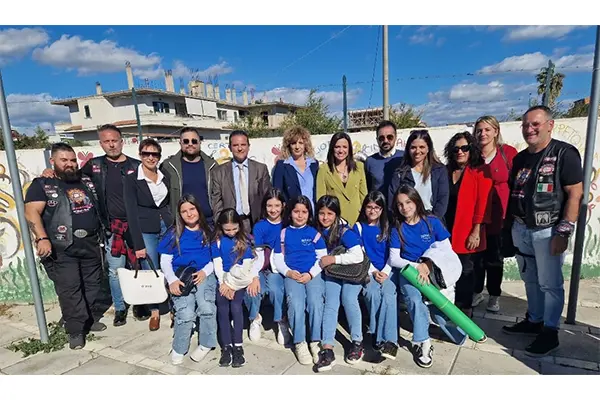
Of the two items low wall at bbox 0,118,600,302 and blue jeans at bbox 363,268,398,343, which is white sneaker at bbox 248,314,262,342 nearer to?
blue jeans at bbox 363,268,398,343

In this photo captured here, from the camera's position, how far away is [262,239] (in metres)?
3.08

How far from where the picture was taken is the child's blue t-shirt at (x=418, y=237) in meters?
2.77

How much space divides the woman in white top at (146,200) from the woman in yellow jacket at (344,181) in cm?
155

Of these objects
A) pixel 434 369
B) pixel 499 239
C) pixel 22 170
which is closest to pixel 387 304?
pixel 434 369

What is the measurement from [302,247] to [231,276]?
664 millimetres

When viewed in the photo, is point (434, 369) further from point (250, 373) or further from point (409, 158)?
point (409, 158)

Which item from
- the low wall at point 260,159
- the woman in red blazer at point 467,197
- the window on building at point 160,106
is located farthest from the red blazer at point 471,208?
the window on building at point 160,106

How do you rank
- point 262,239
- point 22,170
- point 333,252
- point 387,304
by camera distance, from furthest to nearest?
point 22,170
point 262,239
point 333,252
point 387,304

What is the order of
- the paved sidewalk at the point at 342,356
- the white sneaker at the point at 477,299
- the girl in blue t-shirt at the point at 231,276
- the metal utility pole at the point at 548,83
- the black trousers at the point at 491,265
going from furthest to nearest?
1. the metal utility pole at the point at 548,83
2. the white sneaker at the point at 477,299
3. the black trousers at the point at 491,265
4. the girl in blue t-shirt at the point at 231,276
5. the paved sidewalk at the point at 342,356

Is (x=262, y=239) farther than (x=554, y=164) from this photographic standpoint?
Yes

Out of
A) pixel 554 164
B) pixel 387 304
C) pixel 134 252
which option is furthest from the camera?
pixel 134 252

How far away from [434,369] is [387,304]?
0.58 m

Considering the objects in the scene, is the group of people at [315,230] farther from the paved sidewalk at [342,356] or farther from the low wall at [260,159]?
the low wall at [260,159]

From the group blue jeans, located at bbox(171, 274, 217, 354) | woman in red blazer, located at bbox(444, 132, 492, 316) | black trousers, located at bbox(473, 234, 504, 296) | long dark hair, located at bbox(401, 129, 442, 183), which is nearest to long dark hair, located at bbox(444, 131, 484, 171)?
woman in red blazer, located at bbox(444, 132, 492, 316)
